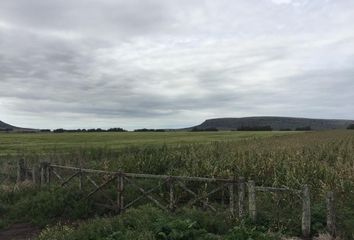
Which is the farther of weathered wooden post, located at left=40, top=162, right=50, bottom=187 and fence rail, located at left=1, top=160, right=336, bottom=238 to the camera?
weathered wooden post, located at left=40, top=162, right=50, bottom=187

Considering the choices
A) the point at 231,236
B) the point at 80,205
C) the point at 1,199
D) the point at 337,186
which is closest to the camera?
the point at 231,236

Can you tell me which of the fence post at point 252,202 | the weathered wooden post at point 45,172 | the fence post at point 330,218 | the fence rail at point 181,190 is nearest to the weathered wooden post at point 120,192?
the fence rail at point 181,190

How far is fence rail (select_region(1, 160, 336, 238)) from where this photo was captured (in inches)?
398

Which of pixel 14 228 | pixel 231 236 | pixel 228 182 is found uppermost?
pixel 228 182

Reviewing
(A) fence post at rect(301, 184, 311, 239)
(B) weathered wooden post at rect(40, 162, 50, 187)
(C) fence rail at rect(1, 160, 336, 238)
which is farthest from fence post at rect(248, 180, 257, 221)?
(B) weathered wooden post at rect(40, 162, 50, 187)

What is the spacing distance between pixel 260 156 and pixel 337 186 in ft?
20.7

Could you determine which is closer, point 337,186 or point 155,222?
point 155,222

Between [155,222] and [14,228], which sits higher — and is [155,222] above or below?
above

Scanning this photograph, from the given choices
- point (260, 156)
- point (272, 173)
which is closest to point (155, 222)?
point (272, 173)

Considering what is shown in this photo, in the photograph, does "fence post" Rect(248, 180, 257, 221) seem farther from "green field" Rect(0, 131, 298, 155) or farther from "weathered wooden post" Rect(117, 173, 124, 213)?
"green field" Rect(0, 131, 298, 155)

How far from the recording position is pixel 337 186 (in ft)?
44.2

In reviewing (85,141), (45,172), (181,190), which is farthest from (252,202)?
(85,141)

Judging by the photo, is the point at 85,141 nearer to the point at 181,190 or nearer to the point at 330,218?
the point at 181,190

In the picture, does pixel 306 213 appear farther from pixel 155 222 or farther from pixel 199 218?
pixel 155 222
